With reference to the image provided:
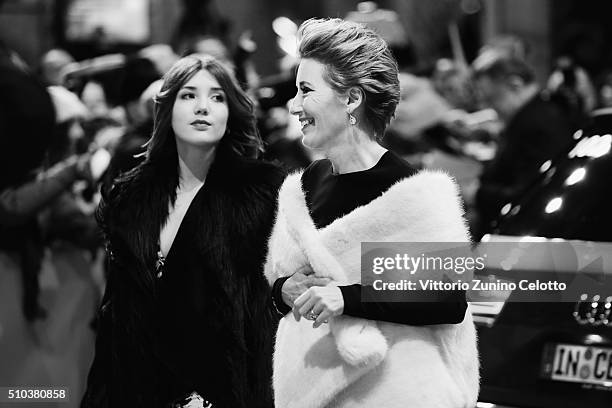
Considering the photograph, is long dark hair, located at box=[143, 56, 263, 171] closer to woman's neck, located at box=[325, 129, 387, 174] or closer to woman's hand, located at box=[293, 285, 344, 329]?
woman's neck, located at box=[325, 129, 387, 174]

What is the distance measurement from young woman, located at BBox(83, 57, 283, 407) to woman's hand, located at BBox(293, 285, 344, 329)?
1.26m

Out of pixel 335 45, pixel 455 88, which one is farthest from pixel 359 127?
pixel 455 88

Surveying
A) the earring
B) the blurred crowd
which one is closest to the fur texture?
the earring

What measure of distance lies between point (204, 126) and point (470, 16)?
1655 centimetres

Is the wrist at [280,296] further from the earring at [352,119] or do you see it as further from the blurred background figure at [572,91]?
the blurred background figure at [572,91]

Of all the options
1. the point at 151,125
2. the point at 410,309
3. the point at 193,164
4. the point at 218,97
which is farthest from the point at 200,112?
the point at 151,125

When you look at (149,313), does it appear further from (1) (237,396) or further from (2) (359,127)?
(2) (359,127)

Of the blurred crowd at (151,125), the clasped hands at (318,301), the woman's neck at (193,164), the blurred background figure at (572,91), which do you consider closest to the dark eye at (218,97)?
the woman's neck at (193,164)

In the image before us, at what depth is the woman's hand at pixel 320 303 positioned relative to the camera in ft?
12.5

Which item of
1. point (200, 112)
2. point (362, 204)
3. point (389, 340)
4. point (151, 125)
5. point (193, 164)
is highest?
point (151, 125)

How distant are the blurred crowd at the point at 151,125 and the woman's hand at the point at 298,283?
5.53ft

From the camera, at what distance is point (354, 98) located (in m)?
4.04

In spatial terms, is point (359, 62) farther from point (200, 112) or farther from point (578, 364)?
point (578, 364)

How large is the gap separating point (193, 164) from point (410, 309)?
1781 millimetres
